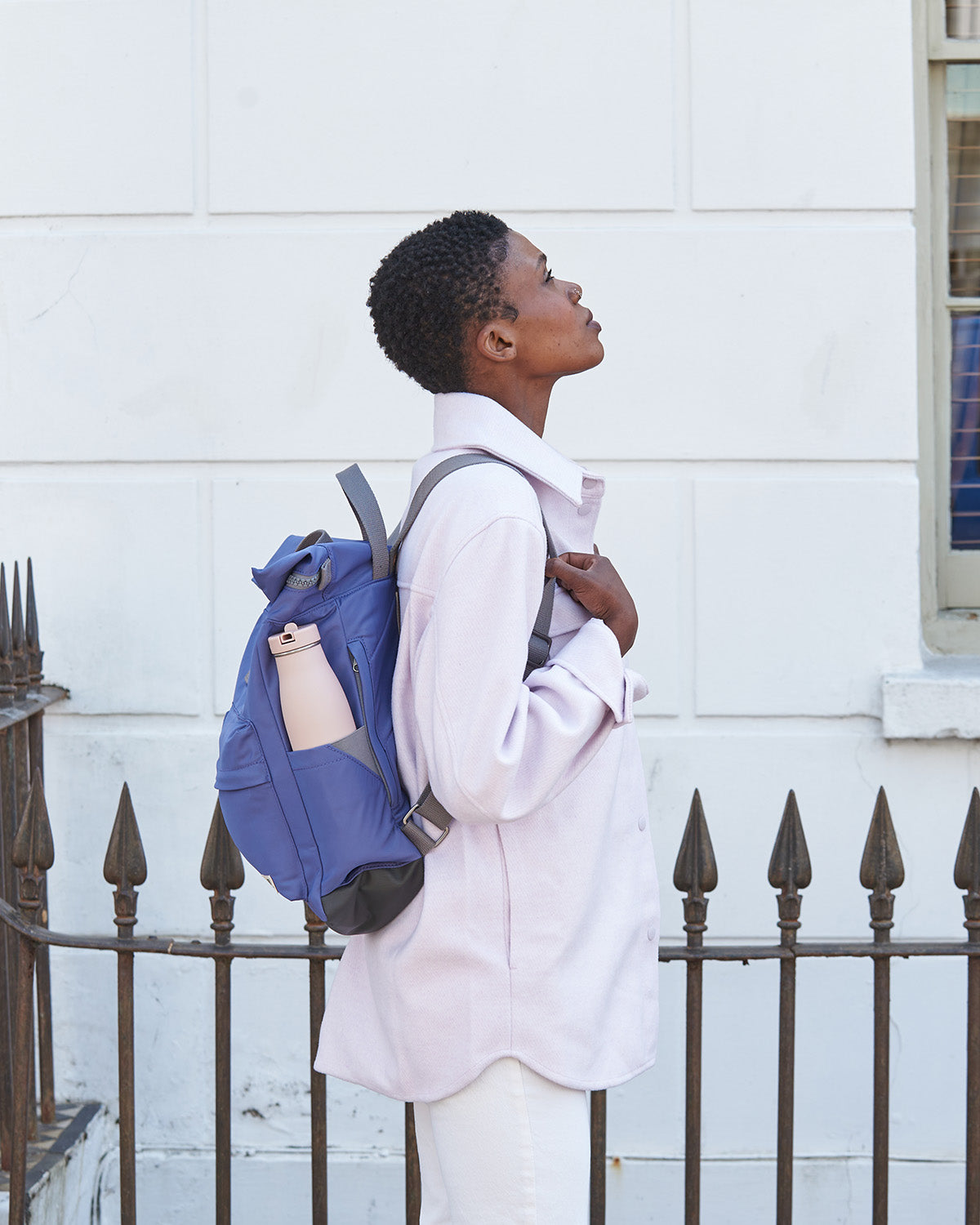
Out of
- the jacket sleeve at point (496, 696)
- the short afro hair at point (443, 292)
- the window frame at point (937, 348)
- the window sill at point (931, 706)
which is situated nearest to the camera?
the jacket sleeve at point (496, 696)

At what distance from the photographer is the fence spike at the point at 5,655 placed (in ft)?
8.93

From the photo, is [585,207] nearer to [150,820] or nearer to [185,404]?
[185,404]

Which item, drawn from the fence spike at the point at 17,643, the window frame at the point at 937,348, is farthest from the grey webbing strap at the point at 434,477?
the window frame at the point at 937,348

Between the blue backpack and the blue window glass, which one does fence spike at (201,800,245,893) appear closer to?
the blue backpack

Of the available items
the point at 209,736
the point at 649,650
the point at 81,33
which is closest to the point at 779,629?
the point at 649,650

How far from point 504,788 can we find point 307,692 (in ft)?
0.88

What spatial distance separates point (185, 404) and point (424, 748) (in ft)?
6.80

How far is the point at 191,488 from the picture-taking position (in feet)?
10.7

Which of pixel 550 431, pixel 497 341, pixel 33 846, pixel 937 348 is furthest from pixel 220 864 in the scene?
pixel 937 348

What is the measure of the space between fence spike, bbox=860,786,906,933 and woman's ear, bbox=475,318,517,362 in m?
1.14

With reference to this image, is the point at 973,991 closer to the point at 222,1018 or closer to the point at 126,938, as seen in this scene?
the point at 222,1018

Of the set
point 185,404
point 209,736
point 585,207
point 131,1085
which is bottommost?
point 131,1085

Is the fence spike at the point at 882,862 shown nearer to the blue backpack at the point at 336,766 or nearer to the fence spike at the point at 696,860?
the fence spike at the point at 696,860

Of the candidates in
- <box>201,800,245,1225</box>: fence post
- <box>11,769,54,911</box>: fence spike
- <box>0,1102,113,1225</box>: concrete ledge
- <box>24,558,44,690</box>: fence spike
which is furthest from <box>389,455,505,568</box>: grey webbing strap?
<box>0,1102,113,1225</box>: concrete ledge
